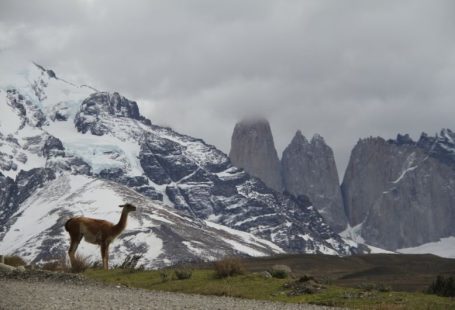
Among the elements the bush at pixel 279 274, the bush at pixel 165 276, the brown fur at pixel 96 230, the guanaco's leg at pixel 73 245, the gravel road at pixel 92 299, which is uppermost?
the brown fur at pixel 96 230

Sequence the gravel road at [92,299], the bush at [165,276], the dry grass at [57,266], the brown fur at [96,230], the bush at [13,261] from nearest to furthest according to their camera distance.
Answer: the gravel road at [92,299] < the brown fur at [96,230] < the bush at [165,276] < the dry grass at [57,266] < the bush at [13,261]

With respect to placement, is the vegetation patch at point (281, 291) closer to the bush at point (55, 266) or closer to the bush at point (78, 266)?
the bush at point (78, 266)

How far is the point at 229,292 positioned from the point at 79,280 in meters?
5.47

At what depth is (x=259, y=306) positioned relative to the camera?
21.2 meters

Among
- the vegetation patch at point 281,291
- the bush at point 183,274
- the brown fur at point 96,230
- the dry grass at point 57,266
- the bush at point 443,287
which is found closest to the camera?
the vegetation patch at point 281,291

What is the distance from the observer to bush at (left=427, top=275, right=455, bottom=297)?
89.1ft

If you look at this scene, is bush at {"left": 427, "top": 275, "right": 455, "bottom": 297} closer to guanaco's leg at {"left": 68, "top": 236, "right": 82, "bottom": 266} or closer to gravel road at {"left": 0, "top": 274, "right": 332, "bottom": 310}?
gravel road at {"left": 0, "top": 274, "right": 332, "bottom": 310}

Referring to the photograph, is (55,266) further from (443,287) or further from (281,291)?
(443,287)

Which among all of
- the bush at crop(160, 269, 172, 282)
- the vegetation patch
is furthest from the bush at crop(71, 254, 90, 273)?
the bush at crop(160, 269, 172, 282)

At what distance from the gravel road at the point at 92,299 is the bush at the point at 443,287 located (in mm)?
7370

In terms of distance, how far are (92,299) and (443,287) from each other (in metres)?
13.9

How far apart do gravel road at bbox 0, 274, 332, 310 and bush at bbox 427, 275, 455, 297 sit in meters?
7.37

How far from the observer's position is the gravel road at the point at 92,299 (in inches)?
737

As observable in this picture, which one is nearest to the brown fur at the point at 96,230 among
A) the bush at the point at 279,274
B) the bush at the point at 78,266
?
the bush at the point at 78,266
